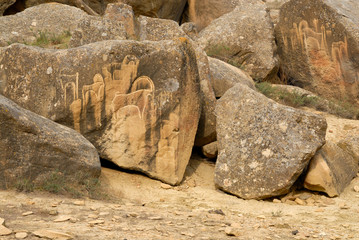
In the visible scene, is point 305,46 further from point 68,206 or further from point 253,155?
point 68,206

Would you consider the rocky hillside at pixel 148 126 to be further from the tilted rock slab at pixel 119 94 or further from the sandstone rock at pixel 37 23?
the sandstone rock at pixel 37 23

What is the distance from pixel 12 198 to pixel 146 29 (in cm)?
414

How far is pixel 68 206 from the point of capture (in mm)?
4023

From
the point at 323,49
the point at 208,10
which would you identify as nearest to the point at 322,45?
the point at 323,49

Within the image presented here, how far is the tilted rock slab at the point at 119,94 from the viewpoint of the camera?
209 inches

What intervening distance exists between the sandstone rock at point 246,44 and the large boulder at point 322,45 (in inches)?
15.8

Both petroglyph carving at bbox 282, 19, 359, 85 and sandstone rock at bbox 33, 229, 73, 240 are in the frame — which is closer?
sandstone rock at bbox 33, 229, 73, 240

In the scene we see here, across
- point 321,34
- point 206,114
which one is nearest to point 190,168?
point 206,114

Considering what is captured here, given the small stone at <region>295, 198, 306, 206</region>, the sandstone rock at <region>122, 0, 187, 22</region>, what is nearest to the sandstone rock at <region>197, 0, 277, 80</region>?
the sandstone rock at <region>122, 0, 187, 22</region>

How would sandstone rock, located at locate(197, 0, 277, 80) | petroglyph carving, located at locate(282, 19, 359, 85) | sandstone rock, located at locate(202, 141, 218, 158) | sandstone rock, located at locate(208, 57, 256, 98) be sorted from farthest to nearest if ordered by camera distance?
1. sandstone rock, located at locate(197, 0, 277, 80)
2. petroglyph carving, located at locate(282, 19, 359, 85)
3. sandstone rock, located at locate(208, 57, 256, 98)
4. sandstone rock, located at locate(202, 141, 218, 158)

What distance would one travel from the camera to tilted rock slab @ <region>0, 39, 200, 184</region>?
5.31m

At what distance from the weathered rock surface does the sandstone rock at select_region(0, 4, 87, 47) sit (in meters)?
3.27

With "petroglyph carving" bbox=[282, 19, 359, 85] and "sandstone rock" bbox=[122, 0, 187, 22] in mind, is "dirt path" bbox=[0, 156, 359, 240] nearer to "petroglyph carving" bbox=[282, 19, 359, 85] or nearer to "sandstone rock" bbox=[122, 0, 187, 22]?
"petroglyph carving" bbox=[282, 19, 359, 85]

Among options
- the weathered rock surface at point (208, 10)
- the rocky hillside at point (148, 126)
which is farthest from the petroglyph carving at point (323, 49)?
the weathered rock surface at point (208, 10)
